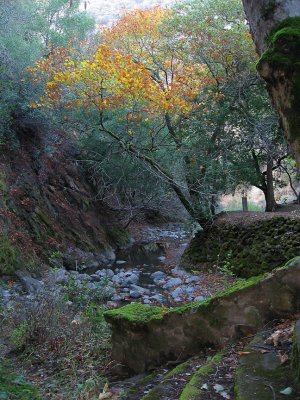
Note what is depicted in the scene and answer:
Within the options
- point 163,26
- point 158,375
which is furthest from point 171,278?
point 163,26

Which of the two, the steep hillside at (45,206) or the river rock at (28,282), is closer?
the river rock at (28,282)

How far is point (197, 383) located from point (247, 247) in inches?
320

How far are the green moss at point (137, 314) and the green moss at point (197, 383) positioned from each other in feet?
3.91

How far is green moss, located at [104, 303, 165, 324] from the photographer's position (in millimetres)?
4352

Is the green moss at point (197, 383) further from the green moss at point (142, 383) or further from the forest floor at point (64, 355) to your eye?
the green moss at point (142, 383)

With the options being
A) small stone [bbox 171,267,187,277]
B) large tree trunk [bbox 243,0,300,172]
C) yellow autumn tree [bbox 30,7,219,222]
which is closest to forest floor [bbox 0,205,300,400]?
large tree trunk [bbox 243,0,300,172]

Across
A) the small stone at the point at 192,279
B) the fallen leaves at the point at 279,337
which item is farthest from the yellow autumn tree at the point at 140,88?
the fallen leaves at the point at 279,337

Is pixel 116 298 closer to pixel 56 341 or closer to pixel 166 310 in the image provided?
pixel 56 341

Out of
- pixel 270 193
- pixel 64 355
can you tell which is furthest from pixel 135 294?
pixel 270 193

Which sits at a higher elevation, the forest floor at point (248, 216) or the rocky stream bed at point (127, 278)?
the forest floor at point (248, 216)

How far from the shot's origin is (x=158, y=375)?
390 centimetres

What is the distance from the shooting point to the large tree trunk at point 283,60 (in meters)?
2.08

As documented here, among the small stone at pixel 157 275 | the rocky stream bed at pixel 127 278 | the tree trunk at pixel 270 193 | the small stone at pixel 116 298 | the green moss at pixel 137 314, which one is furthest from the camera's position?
the tree trunk at pixel 270 193

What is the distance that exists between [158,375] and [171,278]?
23.8 ft
